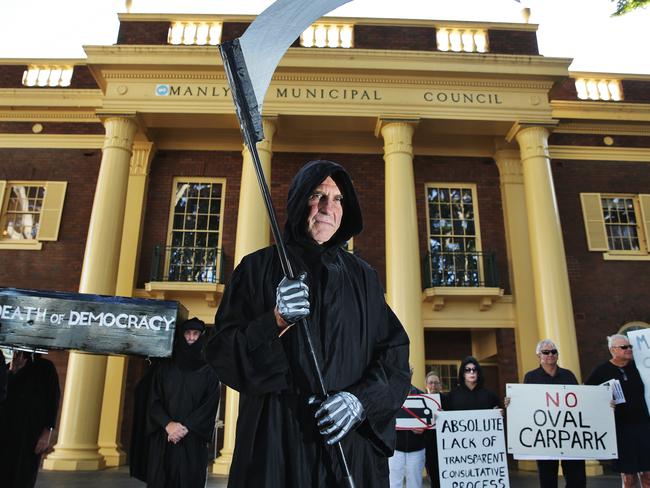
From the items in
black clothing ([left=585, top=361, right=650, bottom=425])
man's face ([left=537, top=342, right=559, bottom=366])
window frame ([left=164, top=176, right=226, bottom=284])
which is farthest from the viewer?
window frame ([left=164, top=176, right=226, bottom=284])

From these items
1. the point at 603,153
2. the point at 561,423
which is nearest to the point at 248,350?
the point at 561,423

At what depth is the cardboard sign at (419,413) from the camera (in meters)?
6.12

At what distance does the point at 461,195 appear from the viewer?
44.5 ft

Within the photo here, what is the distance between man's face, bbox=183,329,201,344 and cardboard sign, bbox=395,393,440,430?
2554mm

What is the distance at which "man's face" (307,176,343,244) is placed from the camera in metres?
1.90

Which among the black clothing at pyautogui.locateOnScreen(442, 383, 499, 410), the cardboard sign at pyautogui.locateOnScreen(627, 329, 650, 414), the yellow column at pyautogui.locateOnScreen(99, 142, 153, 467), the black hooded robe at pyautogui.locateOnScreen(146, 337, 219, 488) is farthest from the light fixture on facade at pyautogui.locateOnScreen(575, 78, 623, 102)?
the black hooded robe at pyautogui.locateOnScreen(146, 337, 219, 488)

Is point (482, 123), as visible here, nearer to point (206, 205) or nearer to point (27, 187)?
point (206, 205)

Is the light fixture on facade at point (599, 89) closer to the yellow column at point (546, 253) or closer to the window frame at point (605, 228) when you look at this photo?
the window frame at point (605, 228)

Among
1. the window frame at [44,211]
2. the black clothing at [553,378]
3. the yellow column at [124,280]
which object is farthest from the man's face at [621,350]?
the window frame at [44,211]

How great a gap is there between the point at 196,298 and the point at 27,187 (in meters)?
5.54

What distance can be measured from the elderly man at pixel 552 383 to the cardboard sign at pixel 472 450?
0.51 metres

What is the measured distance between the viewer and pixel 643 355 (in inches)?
212

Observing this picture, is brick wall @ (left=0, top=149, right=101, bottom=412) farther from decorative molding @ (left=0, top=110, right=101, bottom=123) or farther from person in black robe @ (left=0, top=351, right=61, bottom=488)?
person in black robe @ (left=0, top=351, right=61, bottom=488)

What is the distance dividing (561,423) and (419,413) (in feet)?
5.18
